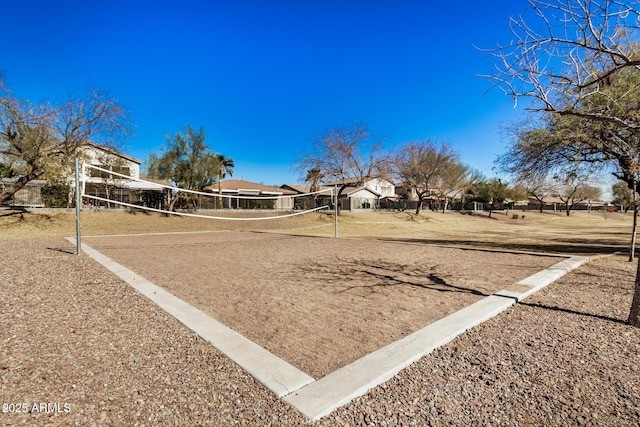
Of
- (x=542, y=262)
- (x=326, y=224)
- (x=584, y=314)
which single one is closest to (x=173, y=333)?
(x=584, y=314)

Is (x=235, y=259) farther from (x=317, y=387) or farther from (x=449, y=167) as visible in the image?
(x=449, y=167)

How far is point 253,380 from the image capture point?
2373 mm

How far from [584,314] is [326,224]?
22.5 meters

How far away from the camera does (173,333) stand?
326 centimetres

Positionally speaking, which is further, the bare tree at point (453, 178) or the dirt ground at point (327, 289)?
the bare tree at point (453, 178)

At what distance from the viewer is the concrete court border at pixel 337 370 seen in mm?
2180

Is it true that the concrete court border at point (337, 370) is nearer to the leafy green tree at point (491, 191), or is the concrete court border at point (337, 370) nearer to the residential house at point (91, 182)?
the residential house at point (91, 182)

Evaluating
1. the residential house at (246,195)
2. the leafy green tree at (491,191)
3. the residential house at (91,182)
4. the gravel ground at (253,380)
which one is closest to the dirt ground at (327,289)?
the gravel ground at (253,380)

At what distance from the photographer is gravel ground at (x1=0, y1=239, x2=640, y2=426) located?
78.1 inches

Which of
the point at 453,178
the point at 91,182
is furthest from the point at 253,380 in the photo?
the point at 453,178

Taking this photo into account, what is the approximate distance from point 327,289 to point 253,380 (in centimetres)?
316

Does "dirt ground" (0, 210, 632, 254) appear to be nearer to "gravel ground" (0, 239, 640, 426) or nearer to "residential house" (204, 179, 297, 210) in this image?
"residential house" (204, 179, 297, 210)

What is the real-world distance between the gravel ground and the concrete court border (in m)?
0.08

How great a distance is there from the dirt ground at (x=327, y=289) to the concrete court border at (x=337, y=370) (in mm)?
150
